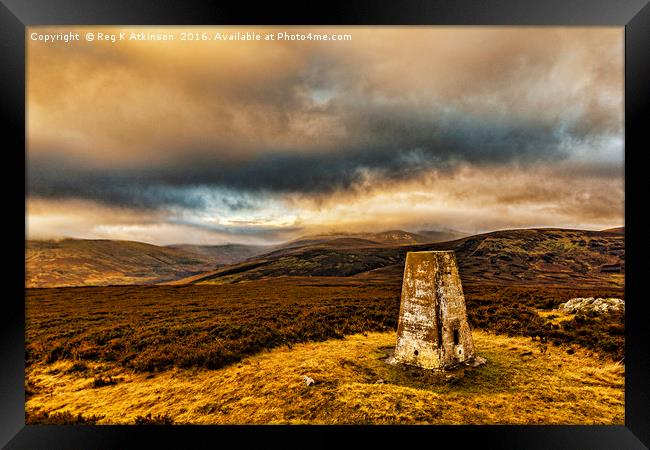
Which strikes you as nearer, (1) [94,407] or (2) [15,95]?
(2) [15,95]

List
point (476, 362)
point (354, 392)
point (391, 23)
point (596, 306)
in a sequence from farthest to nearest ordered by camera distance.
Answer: point (596, 306), point (476, 362), point (354, 392), point (391, 23)

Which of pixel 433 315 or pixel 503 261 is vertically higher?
pixel 433 315

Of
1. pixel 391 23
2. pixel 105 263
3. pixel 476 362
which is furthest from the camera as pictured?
pixel 105 263

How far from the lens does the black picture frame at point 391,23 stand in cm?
553

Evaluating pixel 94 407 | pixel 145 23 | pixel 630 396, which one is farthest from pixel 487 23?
pixel 94 407

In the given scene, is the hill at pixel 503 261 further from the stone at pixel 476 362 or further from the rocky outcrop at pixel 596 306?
the stone at pixel 476 362

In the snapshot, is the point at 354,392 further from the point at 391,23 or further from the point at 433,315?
the point at 391,23

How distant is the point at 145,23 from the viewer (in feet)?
18.6

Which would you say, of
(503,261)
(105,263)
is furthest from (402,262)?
(105,263)

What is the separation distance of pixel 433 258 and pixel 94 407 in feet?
31.7

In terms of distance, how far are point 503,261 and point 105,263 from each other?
104 m

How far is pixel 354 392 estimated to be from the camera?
6422 millimetres

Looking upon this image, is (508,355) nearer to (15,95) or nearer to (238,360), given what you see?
(238,360)

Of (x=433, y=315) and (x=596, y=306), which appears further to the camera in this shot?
(x=596, y=306)
